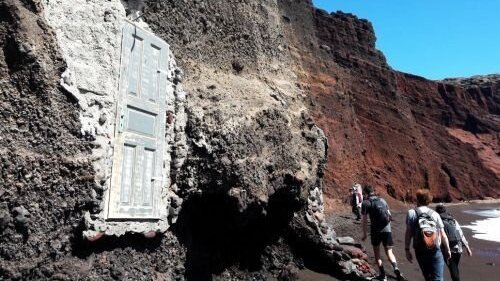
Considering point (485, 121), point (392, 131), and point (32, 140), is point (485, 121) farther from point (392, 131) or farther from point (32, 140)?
point (32, 140)

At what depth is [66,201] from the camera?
401 centimetres

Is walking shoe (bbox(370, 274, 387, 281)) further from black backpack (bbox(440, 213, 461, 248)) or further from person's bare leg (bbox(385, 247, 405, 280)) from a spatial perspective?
black backpack (bbox(440, 213, 461, 248))

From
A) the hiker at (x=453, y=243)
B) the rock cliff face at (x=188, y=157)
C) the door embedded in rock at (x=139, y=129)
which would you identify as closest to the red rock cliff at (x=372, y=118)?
the rock cliff face at (x=188, y=157)

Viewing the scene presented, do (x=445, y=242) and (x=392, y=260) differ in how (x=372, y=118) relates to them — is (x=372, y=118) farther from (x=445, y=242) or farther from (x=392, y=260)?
(x=445, y=242)

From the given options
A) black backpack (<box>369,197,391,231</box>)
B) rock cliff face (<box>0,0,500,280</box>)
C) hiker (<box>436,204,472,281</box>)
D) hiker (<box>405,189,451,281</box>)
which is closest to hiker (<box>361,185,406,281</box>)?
black backpack (<box>369,197,391,231</box>)

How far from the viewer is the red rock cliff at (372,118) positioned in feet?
A: 91.4

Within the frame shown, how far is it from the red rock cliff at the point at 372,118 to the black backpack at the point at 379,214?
15.9 m

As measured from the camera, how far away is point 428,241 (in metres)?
5.02

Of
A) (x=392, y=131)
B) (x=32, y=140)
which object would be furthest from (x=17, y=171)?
(x=392, y=131)

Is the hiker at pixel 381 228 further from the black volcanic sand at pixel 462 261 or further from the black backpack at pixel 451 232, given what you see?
the black backpack at pixel 451 232

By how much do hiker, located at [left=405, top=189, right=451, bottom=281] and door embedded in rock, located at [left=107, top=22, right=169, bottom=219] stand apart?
2.80m

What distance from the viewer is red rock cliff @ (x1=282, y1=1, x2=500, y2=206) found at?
91.4 feet

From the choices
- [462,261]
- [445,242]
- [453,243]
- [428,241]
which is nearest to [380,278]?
[453,243]

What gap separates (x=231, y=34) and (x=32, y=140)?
12.9 feet
